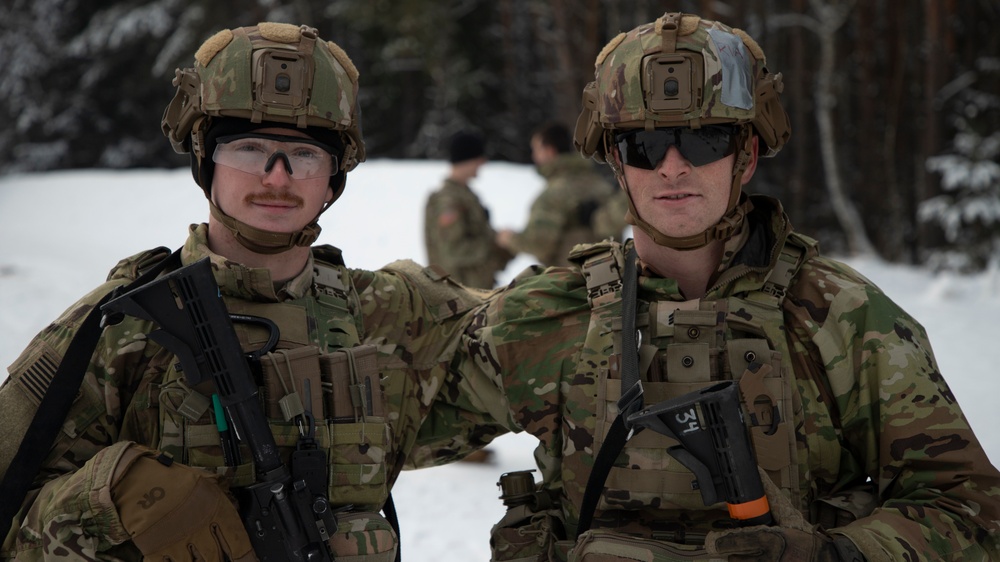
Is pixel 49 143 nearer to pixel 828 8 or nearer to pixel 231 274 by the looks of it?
pixel 828 8

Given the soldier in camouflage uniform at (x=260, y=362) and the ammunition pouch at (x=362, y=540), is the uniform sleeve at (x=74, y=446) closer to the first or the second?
the soldier in camouflage uniform at (x=260, y=362)

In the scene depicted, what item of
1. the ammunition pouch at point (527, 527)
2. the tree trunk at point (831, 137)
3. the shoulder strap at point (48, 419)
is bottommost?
the ammunition pouch at point (527, 527)

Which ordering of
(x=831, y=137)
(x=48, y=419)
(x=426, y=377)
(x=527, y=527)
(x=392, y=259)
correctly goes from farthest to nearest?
(x=831, y=137)
(x=392, y=259)
(x=426, y=377)
(x=527, y=527)
(x=48, y=419)

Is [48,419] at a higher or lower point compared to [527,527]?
higher

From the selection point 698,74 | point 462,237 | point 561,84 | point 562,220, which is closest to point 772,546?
point 698,74

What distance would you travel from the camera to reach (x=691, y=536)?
99.3 inches

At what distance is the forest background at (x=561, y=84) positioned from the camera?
14.1 metres

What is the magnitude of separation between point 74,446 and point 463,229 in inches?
222

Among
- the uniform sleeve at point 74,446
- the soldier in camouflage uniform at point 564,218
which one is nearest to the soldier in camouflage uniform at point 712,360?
the uniform sleeve at point 74,446

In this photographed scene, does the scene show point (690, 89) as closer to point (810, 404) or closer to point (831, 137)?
point (810, 404)

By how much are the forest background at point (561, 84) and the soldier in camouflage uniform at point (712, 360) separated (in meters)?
10.6

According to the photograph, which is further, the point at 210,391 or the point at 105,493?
the point at 210,391

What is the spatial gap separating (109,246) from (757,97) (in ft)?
40.5

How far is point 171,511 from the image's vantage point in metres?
2.28
